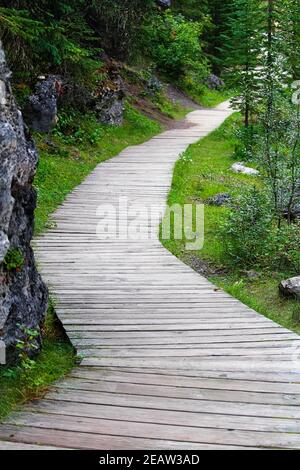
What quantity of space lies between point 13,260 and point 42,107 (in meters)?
11.9

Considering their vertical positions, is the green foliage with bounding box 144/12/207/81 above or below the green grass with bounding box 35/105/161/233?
above

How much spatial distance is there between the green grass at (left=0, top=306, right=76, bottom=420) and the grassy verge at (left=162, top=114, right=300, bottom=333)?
2.66 meters

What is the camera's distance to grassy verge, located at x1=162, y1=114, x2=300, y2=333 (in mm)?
7816

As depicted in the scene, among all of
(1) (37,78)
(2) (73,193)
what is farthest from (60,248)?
(1) (37,78)

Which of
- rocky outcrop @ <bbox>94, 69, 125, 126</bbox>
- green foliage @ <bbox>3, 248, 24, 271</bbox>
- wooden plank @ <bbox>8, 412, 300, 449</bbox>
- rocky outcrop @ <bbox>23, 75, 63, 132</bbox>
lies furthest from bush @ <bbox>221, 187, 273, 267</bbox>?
rocky outcrop @ <bbox>94, 69, 125, 126</bbox>

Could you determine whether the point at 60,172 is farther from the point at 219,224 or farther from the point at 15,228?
the point at 15,228

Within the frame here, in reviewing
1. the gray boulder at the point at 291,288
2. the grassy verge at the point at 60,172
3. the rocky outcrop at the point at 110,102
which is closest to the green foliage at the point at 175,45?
the grassy verge at the point at 60,172

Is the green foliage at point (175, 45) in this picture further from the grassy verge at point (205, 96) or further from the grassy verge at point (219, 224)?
the grassy verge at point (219, 224)

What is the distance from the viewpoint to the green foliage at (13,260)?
483cm

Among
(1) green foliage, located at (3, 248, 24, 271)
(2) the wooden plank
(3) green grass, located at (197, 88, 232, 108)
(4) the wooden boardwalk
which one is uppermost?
(1) green foliage, located at (3, 248, 24, 271)

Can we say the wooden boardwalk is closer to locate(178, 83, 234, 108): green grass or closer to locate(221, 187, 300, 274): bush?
locate(221, 187, 300, 274): bush

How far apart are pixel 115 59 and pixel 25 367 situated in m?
21.2
